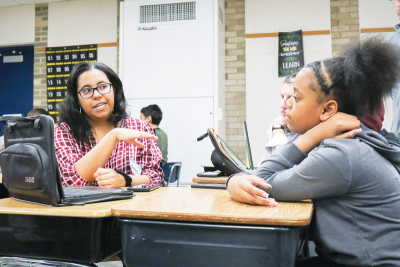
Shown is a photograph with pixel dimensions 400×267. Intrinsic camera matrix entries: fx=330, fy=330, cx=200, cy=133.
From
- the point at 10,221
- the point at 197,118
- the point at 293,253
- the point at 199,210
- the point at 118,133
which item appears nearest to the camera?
the point at 293,253

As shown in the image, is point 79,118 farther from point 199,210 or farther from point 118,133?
point 199,210

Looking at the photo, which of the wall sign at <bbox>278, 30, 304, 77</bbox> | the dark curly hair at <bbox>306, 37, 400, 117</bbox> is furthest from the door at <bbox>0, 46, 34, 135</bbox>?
the dark curly hair at <bbox>306, 37, 400, 117</bbox>

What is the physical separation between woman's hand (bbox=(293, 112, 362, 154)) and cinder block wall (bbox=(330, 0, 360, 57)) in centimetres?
399

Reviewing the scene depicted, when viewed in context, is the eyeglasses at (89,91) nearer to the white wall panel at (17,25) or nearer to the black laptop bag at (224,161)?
the black laptop bag at (224,161)

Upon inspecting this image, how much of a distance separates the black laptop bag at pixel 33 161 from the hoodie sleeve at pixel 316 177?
24.9 inches

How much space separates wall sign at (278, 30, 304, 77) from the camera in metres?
4.57

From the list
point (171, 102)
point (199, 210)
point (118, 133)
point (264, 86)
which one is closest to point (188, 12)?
point (171, 102)

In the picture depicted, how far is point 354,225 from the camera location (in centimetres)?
88

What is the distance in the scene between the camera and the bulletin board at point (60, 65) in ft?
16.9

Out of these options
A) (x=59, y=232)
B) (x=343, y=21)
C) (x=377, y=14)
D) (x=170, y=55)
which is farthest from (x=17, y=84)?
(x=377, y=14)

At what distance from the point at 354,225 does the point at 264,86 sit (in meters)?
3.99

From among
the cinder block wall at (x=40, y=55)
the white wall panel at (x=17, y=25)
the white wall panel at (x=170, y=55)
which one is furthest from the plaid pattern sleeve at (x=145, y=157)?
the white wall panel at (x=17, y=25)

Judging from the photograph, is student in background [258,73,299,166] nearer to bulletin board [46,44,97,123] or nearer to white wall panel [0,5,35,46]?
bulletin board [46,44,97,123]

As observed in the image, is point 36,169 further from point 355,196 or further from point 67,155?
point 355,196
